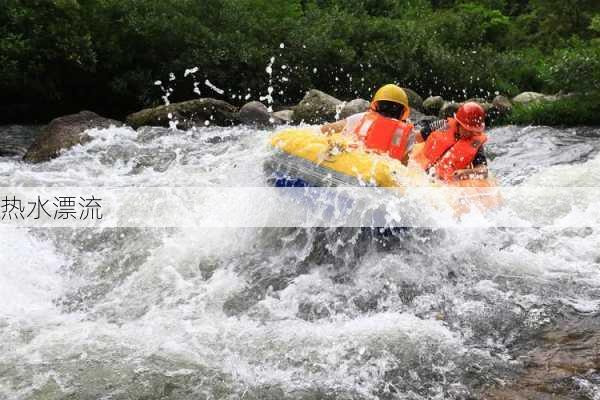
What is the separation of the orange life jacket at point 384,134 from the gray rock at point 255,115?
6.43m

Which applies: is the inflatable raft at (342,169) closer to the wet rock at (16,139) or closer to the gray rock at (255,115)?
the wet rock at (16,139)

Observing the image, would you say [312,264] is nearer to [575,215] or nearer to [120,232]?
[120,232]

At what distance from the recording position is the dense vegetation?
11.8m

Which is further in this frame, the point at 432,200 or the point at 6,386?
the point at 432,200

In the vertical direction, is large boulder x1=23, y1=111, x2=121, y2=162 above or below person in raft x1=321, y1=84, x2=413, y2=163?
below

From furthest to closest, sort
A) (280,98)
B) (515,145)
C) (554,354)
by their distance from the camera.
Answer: (280,98) → (515,145) → (554,354)

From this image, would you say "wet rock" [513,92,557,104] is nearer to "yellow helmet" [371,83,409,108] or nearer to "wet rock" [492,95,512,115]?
"wet rock" [492,95,512,115]

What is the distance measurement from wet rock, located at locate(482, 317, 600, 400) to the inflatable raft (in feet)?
5.65

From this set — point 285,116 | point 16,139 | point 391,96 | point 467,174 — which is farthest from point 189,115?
point 467,174

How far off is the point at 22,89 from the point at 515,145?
904 cm

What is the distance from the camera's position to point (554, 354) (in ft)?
14.0

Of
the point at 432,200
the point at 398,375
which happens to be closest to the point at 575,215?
the point at 432,200

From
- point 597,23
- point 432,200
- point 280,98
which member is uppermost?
point 597,23

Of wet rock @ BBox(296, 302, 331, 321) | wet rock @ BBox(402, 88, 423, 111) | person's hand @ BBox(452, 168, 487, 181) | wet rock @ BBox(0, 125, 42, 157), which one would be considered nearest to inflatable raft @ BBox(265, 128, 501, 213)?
person's hand @ BBox(452, 168, 487, 181)
